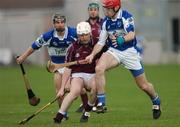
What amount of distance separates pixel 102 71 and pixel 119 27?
96 centimetres

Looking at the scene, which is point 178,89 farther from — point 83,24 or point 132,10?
point 132,10

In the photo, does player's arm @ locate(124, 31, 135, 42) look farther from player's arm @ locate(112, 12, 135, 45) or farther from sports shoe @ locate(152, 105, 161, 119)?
sports shoe @ locate(152, 105, 161, 119)

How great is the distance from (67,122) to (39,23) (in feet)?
157

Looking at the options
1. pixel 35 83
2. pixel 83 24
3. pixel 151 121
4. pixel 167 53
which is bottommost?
pixel 167 53

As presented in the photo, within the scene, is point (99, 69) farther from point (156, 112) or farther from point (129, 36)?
point (156, 112)

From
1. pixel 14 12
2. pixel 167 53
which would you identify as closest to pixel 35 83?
pixel 167 53

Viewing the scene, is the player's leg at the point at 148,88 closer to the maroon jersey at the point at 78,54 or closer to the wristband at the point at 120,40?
the wristband at the point at 120,40

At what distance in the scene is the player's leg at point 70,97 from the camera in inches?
612

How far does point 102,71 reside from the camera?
16.1 meters

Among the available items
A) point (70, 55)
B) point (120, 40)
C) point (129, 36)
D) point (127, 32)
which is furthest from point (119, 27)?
point (70, 55)

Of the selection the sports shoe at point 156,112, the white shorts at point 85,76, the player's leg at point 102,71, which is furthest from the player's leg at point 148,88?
the white shorts at point 85,76

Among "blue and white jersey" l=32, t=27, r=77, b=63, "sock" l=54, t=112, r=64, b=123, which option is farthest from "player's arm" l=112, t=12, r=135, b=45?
"sock" l=54, t=112, r=64, b=123

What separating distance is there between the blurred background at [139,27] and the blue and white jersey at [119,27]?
4366 cm

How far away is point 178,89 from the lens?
28.1 m
